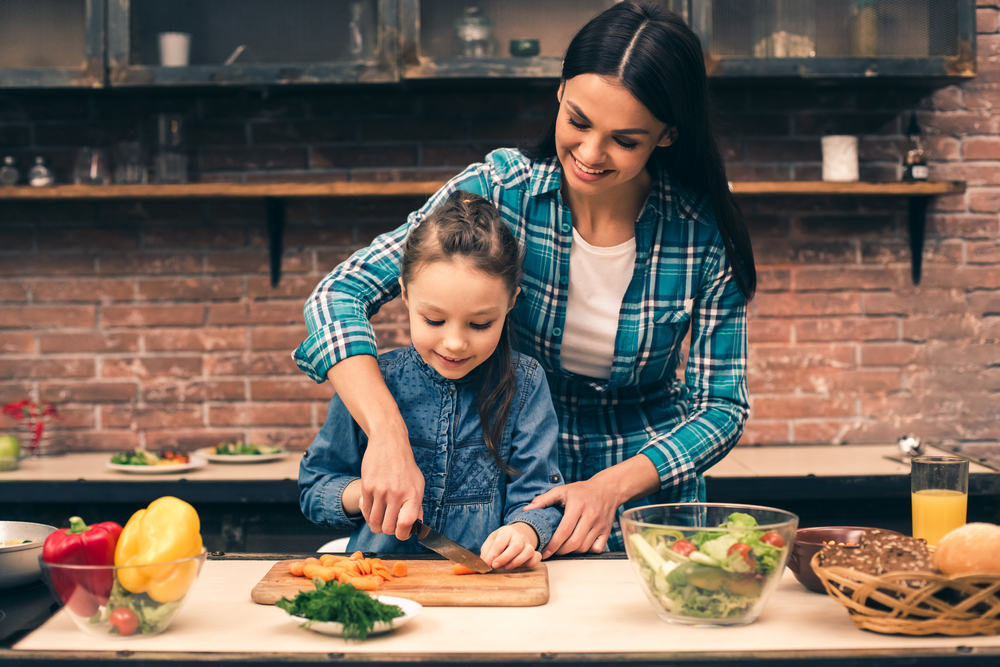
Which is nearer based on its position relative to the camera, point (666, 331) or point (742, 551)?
point (742, 551)

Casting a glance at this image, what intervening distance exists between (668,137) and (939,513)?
2.23 ft

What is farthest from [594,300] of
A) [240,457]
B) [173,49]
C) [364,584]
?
[173,49]

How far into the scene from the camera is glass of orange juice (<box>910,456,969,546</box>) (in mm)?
1060

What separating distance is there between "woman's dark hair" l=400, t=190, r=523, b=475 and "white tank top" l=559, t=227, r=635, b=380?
0.53ft

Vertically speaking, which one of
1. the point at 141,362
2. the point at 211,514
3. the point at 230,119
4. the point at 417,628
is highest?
the point at 230,119

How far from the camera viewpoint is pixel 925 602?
32.4 inches

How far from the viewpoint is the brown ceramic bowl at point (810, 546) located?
3.22ft

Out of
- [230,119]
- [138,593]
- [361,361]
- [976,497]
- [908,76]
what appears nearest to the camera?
[138,593]

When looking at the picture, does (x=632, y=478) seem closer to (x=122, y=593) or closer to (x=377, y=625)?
(x=377, y=625)

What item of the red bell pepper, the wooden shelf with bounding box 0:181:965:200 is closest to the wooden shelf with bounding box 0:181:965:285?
Answer: the wooden shelf with bounding box 0:181:965:200

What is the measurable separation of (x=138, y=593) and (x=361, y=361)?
458mm

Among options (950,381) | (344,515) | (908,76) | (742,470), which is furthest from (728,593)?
(950,381)

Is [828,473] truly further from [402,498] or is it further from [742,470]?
[402,498]

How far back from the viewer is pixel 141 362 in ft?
8.31
